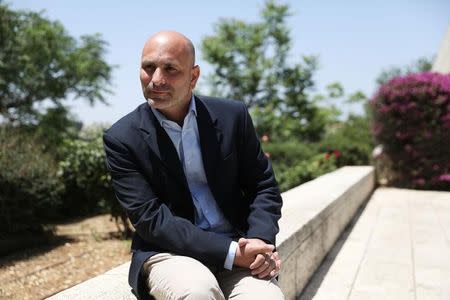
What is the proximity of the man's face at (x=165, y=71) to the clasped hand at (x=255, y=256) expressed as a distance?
780 mm

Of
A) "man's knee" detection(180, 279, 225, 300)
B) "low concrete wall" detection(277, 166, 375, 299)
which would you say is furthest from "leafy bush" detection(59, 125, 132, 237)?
"man's knee" detection(180, 279, 225, 300)

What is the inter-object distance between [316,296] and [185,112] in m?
2.25

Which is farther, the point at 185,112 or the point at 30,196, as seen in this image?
the point at 30,196

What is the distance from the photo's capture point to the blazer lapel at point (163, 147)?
2.29 m

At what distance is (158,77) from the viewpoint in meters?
2.21

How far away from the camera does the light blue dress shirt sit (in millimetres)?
2371

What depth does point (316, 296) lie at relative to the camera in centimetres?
389

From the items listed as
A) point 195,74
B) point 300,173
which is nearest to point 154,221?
point 195,74

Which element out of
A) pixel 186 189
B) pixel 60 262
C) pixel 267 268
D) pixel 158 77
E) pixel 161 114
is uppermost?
pixel 158 77

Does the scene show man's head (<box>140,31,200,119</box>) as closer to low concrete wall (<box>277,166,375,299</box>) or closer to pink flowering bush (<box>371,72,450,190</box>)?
low concrete wall (<box>277,166,375,299</box>)

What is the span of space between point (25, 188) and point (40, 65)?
7137 millimetres

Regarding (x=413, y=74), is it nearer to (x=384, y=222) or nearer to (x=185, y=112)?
(x=384, y=222)

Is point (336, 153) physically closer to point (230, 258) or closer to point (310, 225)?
point (310, 225)

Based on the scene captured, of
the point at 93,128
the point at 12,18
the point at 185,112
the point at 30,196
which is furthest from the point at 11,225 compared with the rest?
the point at 12,18
